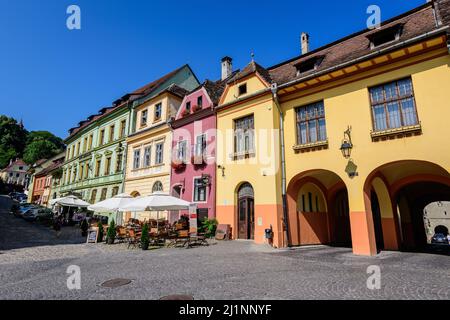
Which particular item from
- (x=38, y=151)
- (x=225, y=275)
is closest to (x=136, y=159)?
(x=225, y=275)

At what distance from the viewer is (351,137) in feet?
39.2

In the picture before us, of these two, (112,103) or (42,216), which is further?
(112,103)

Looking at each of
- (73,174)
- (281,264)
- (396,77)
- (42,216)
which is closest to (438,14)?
(396,77)

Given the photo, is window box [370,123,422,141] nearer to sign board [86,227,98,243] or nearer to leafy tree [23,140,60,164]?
sign board [86,227,98,243]

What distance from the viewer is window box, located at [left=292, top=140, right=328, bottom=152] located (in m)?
12.7

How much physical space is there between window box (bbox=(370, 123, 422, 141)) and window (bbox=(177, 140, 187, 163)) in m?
12.5

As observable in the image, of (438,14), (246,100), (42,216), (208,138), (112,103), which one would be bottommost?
(42,216)

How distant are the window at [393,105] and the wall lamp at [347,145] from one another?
1.05 meters

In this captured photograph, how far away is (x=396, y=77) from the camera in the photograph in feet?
36.7

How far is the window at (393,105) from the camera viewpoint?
10.8m

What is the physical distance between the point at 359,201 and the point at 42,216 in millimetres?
29660

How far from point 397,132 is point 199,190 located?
12025 millimetres

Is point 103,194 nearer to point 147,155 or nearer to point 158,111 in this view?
point 147,155
